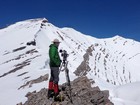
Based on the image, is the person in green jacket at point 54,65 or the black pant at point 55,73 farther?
the black pant at point 55,73

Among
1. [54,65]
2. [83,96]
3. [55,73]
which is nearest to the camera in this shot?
[54,65]

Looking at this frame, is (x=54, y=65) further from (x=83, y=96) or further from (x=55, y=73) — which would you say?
(x=83, y=96)

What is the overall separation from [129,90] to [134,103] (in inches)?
60.9

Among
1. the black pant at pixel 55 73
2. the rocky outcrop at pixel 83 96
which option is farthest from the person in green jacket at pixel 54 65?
the rocky outcrop at pixel 83 96

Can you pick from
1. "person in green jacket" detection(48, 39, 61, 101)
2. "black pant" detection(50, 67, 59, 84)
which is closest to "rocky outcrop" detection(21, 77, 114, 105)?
"person in green jacket" detection(48, 39, 61, 101)

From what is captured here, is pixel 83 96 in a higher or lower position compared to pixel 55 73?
lower

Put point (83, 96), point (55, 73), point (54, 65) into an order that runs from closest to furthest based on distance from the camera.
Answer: point (54, 65) < point (55, 73) < point (83, 96)

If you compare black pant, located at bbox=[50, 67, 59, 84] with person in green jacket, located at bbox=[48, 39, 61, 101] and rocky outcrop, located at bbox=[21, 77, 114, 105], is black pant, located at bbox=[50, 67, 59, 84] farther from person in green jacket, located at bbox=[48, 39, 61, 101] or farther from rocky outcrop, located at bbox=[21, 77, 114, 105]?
rocky outcrop, located at bbox=[21, 77, 114, 105]

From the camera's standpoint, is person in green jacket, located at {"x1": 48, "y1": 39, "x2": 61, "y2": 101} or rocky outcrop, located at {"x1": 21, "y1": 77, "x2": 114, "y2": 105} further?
rocky outcrop, located at {"x1": 21, "y1": 77, "x2": 114, "y2": 105}

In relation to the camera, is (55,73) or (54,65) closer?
(54,65)

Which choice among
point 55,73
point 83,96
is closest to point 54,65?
point 55,73

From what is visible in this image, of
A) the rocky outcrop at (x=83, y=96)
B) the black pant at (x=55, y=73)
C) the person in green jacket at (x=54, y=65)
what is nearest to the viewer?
the person in green jacket at (x=54, y=65)

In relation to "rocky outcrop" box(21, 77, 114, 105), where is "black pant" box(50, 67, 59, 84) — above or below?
above

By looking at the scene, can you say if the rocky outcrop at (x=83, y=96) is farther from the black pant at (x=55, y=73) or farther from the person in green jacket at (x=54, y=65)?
the black pant at (x=55, y=73)
